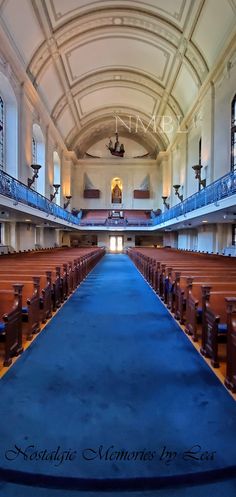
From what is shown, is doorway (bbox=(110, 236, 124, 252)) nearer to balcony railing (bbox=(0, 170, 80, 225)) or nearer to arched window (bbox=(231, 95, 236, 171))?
balcony railing (bbox=(0, 170, 80, 225))

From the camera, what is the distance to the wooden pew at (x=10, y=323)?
294cm

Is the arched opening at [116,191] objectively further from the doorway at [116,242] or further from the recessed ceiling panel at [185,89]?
the recessed ceiling panel at [185,89]

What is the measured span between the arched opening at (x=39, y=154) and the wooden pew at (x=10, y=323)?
1431cm

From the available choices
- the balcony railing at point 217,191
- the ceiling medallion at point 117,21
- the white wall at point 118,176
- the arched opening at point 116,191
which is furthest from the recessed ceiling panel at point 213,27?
the arched opening at point 116,191

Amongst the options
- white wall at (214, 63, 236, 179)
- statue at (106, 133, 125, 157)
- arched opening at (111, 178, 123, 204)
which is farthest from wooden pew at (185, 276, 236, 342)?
arched opening at (111, 178, 123, 204)

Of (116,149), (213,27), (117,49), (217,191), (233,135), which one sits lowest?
(217,191)

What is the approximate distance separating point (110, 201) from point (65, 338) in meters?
26.2

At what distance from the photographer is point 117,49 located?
Result: 1622 centimetres

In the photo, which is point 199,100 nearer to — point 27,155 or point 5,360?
point 27,155

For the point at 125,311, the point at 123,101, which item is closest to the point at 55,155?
the point at 123,101

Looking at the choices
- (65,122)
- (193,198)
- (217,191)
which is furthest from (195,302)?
(65,122)

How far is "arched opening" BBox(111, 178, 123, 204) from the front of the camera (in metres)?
29.5

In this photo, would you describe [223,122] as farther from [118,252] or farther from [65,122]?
[118,252]

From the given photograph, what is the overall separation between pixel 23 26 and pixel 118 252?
61.8 ft
